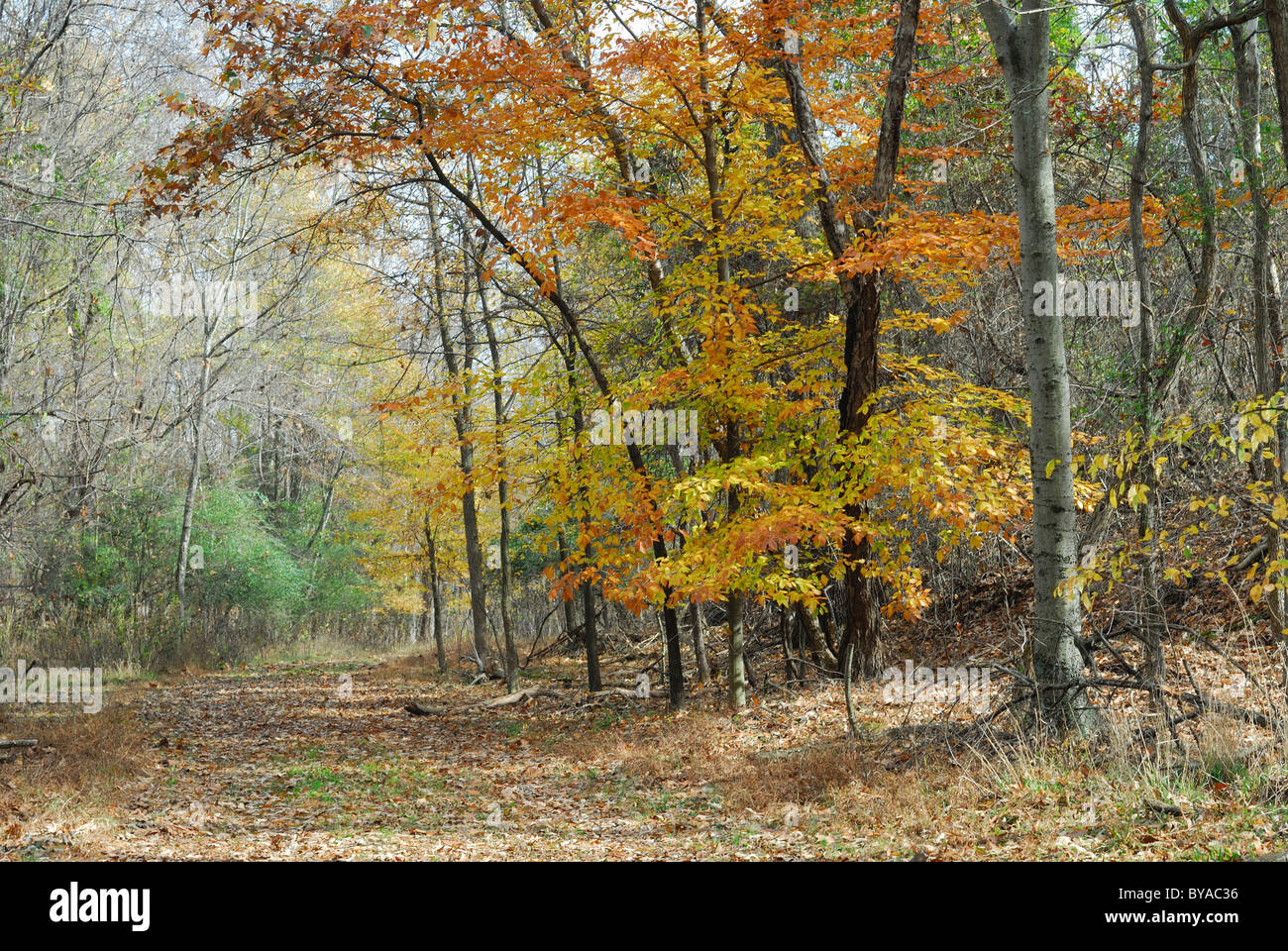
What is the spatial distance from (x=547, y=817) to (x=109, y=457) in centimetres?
1542

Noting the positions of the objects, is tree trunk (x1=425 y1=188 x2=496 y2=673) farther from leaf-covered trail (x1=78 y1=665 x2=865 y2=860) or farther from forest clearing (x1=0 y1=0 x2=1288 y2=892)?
leaf-covered trail (x1=78 y1=665 x2=865 y2=860)

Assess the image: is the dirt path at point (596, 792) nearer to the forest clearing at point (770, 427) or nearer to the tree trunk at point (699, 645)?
the forest clearing at point (770, 427)

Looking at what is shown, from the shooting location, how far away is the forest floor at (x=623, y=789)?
573cm

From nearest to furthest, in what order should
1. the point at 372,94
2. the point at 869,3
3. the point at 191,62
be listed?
the point at 372,94
the point at 869,3
the point at 191,62

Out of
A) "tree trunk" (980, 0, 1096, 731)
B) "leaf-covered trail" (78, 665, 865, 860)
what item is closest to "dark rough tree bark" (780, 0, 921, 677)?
"tree trunk" (980, 0, 1096, 731)

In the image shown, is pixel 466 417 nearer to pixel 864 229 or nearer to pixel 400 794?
pixel 400 794

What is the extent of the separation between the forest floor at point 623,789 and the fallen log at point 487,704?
0.47 m

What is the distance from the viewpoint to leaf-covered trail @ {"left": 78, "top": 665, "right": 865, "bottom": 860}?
7000 millimetres

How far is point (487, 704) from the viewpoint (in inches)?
579

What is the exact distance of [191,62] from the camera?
56.7 feet

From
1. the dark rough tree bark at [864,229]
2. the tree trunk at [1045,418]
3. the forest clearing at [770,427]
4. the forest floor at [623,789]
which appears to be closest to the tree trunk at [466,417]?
the forest clearing at [770,427]

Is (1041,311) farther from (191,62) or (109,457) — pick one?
(109,457)

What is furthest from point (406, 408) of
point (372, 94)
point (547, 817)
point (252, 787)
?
point (547, 817)

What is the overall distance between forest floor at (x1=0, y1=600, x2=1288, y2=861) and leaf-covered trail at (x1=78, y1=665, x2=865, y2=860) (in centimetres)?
4
